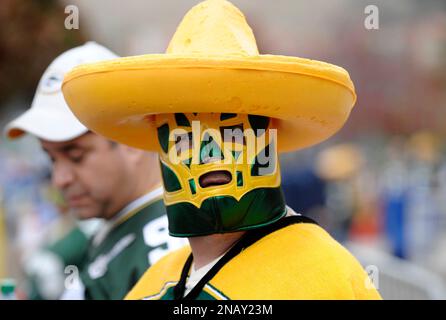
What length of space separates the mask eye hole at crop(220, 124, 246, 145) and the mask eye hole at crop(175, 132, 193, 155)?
10 cm

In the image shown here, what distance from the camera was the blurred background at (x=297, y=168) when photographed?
9.66 meters

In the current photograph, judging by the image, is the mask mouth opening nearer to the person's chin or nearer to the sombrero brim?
the sombrero brim

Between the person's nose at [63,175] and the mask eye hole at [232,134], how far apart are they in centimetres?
150

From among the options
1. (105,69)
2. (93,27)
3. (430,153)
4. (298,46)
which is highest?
(105,69)

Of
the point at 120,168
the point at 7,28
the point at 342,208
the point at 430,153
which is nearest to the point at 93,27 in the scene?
the point at 7,28

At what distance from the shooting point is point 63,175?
388cm

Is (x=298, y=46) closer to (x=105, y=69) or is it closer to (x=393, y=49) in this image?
(x=393, y=49)

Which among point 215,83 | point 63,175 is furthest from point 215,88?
point 63,175

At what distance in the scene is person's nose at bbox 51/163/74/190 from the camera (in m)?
3.86

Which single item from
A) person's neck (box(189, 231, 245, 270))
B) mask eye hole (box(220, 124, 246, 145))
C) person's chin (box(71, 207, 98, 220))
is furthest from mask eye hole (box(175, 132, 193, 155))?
person's chin (box(71, 207, 98, 220))

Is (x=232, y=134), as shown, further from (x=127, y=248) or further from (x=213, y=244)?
(x=127, y=248)

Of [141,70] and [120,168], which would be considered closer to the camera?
[141,70]

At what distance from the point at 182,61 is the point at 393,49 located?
21.4 m

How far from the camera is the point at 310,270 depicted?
2.44m
